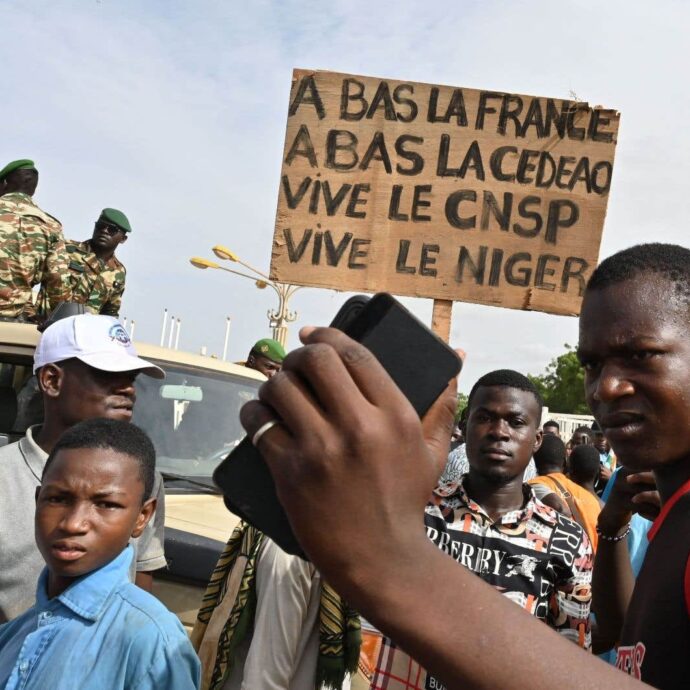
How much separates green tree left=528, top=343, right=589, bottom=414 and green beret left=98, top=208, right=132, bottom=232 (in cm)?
4806

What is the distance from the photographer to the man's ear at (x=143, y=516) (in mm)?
2326

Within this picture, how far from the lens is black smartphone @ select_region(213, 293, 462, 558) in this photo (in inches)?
32.1

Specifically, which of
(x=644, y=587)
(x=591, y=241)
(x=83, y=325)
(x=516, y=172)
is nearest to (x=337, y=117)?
(x=516, y=172)

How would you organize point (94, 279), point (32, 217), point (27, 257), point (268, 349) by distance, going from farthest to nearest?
point (268, 349) → point (94, 279) → point (32, 217) → point (27, 257)

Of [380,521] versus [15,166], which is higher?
[15,166]

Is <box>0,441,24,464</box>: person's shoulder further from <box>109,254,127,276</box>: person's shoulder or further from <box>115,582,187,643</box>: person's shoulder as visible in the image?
<box>109,254,127,276</box>: person's shoulder

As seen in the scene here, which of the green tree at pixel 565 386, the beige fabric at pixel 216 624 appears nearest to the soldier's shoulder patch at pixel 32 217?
the beige fabric at pixel 216 624

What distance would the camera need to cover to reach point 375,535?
71 cm

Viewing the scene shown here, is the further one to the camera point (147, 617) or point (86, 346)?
point (86, 346)

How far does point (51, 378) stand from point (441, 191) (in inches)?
75.7

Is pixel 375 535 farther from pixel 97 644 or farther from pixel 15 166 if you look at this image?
pixel 15 166

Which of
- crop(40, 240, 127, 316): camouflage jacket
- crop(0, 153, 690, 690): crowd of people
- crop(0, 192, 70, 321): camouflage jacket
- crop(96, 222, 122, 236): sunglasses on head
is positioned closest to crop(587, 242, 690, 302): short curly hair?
crop(0, 153, 690, 690): crowd of people

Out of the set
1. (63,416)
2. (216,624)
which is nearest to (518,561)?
(216,624)

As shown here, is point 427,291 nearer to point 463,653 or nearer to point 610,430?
point 610,430
